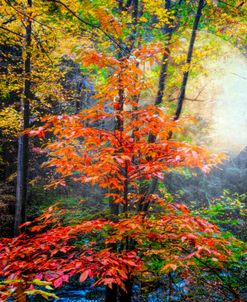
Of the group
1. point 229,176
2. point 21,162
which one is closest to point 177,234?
point 21,162

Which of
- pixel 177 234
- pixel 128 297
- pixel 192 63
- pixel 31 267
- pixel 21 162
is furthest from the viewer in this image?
pixel 21 162

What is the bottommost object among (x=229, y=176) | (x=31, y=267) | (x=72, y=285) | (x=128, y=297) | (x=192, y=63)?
(x=72, y=285)

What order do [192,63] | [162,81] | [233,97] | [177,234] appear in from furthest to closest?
[233,97] < [162,81] < [192,63] < [177,234]

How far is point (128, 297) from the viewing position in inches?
142

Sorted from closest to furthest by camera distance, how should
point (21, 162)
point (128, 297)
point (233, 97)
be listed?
point (128, 297), point (21, 162), point (233, 97)

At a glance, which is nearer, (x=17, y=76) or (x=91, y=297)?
(x=91, y=297)

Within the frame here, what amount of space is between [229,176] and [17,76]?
48.0 feet

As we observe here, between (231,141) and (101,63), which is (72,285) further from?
(231,141)

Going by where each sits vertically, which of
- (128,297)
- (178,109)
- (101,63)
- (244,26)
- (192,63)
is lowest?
(128,297)

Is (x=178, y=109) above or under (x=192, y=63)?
under

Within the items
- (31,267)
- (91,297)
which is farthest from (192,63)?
Result: (91,297)

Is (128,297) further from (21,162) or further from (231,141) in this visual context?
(231,141)

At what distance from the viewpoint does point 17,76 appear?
7340 millimetres

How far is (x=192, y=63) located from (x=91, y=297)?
6.88m
